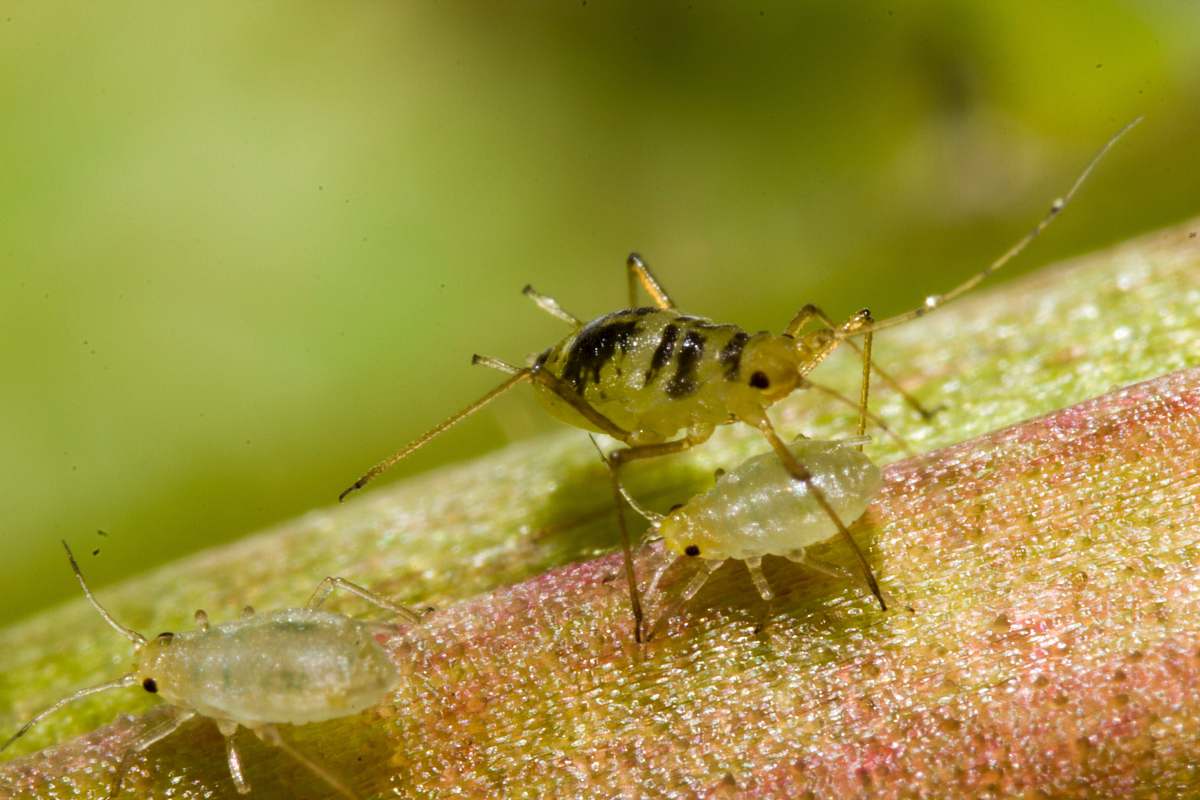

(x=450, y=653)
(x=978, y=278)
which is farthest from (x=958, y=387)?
(x=450, y=653)

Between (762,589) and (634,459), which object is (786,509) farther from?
(634,459)


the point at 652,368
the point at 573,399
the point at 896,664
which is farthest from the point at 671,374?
the point at 896,664

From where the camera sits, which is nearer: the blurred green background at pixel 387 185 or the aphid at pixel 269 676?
the aphid at pixel 269 676

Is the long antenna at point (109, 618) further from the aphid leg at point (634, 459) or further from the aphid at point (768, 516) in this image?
the aphid at point (768, 516)

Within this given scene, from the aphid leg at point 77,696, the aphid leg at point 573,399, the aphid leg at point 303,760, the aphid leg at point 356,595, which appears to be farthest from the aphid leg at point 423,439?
the aphid leg at point 303,760

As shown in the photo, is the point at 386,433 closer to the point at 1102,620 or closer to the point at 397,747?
the point at 397,747
